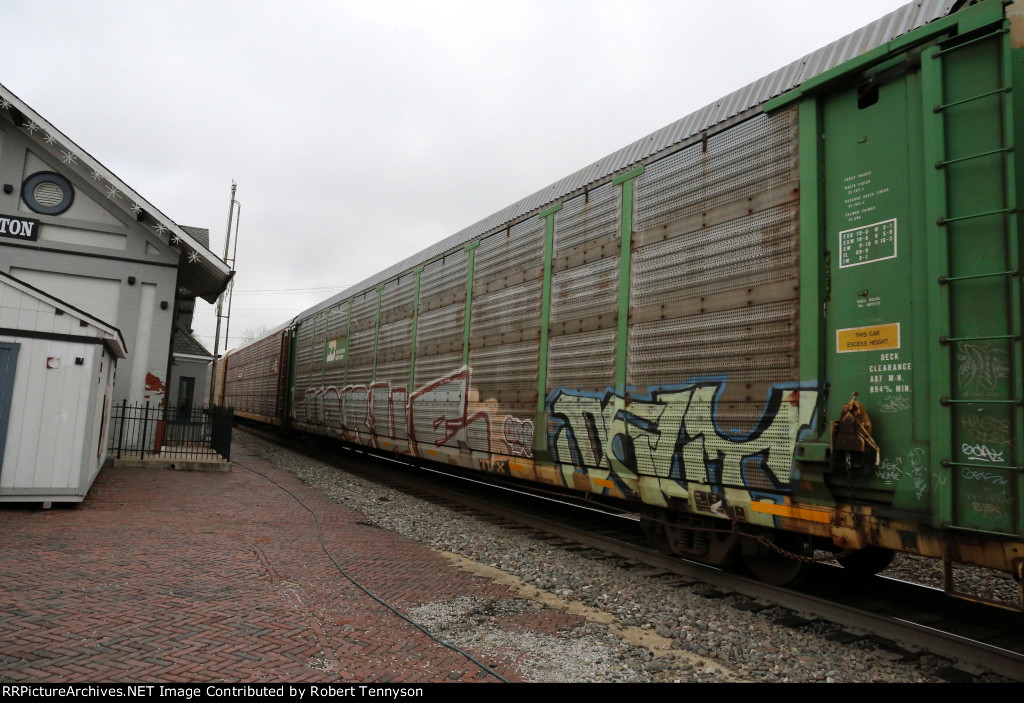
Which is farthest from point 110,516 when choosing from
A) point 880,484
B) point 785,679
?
point 880,484

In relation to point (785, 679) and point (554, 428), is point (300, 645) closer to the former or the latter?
point (785, 679)

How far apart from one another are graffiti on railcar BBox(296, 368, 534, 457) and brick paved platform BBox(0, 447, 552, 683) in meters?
1.77

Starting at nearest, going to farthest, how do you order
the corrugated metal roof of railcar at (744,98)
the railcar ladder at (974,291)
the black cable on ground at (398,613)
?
the railcar ladder at (974,291), the black cable on ground at (398,613), the corrugated metal roof of railcar at (744,98)

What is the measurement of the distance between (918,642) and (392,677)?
139 inches

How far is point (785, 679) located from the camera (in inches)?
157

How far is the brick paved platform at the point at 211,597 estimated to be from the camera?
373cm

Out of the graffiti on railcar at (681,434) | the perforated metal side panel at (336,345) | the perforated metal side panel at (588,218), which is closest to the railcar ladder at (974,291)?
the graffiti on railcar at (681,434)

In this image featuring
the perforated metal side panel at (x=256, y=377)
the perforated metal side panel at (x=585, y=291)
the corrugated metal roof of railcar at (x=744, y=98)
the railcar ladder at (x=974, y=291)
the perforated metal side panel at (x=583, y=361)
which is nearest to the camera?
the railcar ladder at (x=974, y=291)

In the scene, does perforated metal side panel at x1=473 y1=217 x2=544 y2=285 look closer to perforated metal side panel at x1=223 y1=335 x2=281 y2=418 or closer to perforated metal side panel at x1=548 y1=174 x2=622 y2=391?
perforated metal side panel at x1=548 y1=174 x2=622 y2=391

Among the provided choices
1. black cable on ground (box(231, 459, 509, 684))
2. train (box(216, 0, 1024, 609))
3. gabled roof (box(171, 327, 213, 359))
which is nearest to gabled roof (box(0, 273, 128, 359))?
black cable on ground (box(231, 459, 509, 684))

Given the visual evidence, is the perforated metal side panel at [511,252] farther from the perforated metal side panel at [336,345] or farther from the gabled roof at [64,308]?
the perforated metal side panel at [336,345]

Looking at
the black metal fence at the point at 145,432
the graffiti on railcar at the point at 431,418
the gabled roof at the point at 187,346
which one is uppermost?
the gabled roof at the point at 187,346

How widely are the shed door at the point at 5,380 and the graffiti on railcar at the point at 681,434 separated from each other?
6887 mm

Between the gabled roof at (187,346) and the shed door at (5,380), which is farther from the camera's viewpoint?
the gabled roof at (187,346)
